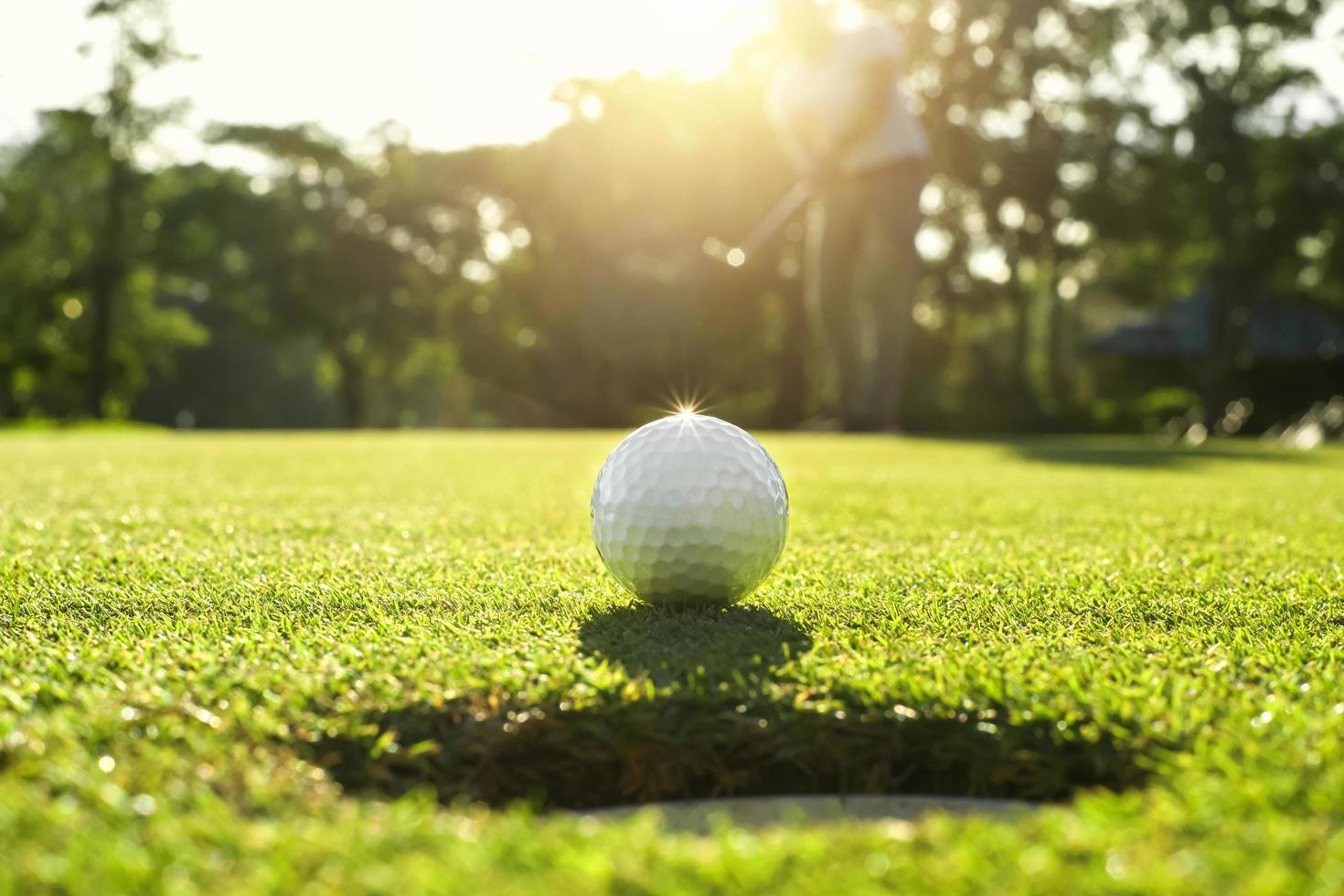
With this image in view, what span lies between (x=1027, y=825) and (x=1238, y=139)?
25.9 m

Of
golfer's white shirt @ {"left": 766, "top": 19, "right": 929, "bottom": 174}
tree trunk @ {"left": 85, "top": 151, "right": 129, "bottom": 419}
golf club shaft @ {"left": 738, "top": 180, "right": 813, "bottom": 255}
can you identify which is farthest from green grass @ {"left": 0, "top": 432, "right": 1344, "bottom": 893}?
tree trunk @ {"left": 85, "top": 151, "right": 129, "bottom": 419}

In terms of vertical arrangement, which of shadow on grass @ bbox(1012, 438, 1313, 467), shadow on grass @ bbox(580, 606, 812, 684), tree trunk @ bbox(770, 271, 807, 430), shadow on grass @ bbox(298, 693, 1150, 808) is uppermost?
tree trunk @ bbox(770, 271, 807, 430)

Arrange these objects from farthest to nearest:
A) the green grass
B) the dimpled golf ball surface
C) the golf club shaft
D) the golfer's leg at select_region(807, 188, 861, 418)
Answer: the golfer's leg at select_region(807, 188, 861, 418)
the golf club shaft
the dimpled golf ball surface
the green grass

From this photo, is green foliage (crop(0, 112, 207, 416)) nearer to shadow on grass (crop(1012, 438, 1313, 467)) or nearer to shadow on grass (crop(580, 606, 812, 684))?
shadow on grass (crop(1012, 438, 1313, 467))

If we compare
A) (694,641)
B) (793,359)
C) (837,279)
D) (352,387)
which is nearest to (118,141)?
(352,387)

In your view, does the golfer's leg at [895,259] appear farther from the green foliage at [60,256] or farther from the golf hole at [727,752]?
the green foliage at [60,256]

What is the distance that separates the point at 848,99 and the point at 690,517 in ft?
25.1

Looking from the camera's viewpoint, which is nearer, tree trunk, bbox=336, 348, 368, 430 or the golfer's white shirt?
the golfer's white shirt

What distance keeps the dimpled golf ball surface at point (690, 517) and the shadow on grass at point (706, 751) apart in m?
0.81

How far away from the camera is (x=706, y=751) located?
1668mm

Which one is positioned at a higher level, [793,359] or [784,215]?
[784,215]

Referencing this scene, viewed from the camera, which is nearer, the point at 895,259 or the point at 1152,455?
the point at 1152,455

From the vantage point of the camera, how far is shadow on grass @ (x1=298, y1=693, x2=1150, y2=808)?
1.59m

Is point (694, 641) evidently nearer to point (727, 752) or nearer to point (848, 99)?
point (727, 752)
